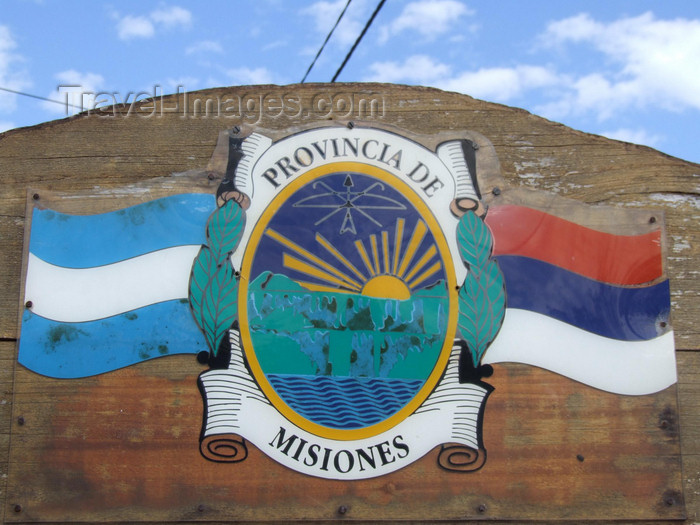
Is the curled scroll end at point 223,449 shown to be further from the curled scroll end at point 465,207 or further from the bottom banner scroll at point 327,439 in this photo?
the curled scroll end at point 465,207

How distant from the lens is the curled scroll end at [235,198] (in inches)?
112

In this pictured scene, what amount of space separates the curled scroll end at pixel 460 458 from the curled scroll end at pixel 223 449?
81cm

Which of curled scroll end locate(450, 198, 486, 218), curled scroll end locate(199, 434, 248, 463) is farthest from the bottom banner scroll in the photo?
curled scroll end locate(450, 198, 486, 218)

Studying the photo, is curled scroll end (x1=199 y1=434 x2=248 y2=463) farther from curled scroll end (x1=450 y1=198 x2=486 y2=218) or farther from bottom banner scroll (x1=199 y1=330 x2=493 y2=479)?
curled scroll end (x1=450 y1=198 x2=486 y2=218)

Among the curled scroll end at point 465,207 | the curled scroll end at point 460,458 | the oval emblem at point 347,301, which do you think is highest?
the curled scroll end at point 465,207

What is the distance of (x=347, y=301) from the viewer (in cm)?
278

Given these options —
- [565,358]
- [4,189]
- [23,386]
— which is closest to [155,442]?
[23,386]

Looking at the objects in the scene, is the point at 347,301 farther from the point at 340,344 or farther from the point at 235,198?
the point at 235,198

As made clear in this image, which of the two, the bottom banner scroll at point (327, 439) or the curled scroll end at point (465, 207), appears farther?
the curled scroll end at point (465, 207)

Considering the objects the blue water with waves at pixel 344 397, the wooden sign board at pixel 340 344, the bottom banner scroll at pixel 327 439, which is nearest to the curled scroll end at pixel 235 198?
the wooden sign board at pixel 340 344

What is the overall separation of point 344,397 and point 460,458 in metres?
0.54

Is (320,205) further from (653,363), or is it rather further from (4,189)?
(653,363)

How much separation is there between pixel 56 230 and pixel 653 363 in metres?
2.65

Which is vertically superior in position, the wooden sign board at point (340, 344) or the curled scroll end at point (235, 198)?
the curled scroll end at point (235, 198)
